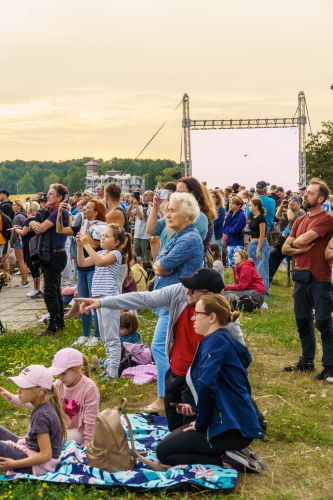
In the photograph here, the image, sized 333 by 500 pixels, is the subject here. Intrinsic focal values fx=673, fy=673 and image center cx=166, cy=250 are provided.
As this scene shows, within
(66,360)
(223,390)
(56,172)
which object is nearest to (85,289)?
(66,360)

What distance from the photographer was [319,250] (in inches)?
277

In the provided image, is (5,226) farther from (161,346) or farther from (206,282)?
(206,282)

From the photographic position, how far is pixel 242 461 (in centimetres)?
473

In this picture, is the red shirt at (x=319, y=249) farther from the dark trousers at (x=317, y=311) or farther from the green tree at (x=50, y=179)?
the green tree at (x=50, y=179)

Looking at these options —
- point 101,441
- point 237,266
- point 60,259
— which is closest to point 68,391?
point 101,441

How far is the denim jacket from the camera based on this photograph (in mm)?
5723

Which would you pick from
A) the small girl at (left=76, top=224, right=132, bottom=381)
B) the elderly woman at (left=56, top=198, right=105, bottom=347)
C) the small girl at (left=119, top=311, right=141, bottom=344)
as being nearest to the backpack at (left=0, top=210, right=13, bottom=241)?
the elderly woman at (left=56, top=198, right=105, bottom=347)

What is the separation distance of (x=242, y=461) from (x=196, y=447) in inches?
13.9

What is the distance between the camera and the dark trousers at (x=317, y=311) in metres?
7.02

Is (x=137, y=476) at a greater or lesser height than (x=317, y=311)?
lesser

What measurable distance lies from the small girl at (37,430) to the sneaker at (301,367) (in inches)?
140

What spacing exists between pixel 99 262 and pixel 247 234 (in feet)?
26.0

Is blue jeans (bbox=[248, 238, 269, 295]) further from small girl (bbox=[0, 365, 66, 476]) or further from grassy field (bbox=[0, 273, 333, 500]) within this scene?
small girl (bbox=[0, 365, 66, 476])

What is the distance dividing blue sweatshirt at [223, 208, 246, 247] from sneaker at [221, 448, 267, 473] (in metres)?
7.71
